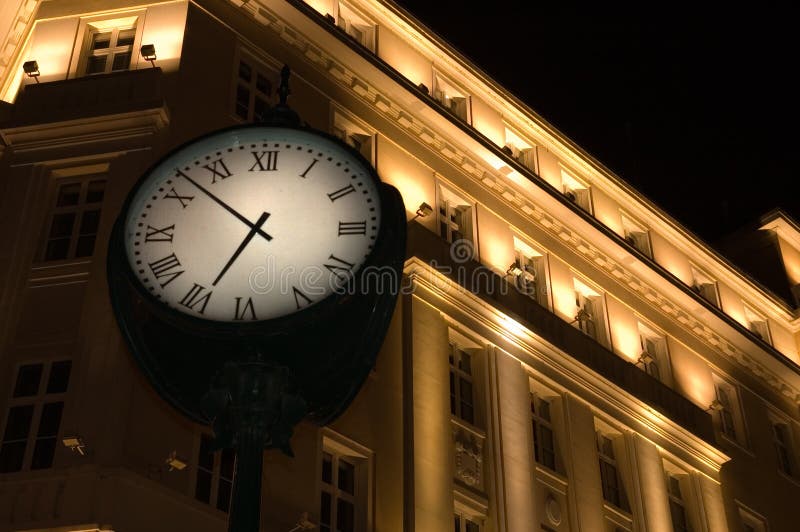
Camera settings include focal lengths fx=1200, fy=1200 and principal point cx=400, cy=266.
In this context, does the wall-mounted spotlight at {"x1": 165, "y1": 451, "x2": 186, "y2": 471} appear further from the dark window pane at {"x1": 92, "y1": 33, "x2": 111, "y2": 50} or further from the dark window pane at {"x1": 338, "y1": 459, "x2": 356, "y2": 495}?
the dark window pane at {"x1": 92, "y1": 33, "x2": 111, "y2": 50}

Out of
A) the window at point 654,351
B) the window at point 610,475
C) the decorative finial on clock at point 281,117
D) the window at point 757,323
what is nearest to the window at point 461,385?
the window at point 610,475

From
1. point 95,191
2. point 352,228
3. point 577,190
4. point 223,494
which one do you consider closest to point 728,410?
point 577,190

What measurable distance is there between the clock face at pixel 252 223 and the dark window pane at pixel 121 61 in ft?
51.8

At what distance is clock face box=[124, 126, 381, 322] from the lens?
13.4 ft

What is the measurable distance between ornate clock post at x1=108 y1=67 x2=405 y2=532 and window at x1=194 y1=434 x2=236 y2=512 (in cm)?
1103

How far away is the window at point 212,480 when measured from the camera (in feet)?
49.6

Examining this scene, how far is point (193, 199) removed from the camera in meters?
4.32

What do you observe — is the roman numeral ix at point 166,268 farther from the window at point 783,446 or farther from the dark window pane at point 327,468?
the window at point 783,446

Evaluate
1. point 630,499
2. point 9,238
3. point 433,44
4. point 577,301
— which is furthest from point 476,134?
point 9,238

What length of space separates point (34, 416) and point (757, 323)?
21714 millimetres

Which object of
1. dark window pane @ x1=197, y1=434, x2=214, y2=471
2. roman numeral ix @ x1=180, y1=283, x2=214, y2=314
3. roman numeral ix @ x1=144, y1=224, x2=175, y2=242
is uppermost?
dark window pane @ x1=197, y1=434, x2=214, y2=471

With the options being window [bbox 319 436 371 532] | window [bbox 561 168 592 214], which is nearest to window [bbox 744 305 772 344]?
window [bbox 561 168 592 214]

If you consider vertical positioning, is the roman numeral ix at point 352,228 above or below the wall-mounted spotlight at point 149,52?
below

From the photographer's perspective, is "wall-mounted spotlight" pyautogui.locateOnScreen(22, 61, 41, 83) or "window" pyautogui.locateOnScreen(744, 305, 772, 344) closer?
"wall-mounted spotlight" pyautogui.locateOnScreen(22, 61, 41, 83)
